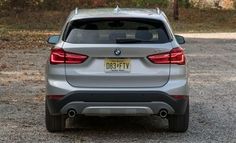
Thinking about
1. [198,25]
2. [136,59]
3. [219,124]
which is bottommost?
[198,25]

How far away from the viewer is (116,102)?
693 cm

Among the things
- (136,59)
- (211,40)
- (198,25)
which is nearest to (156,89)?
(136,59)

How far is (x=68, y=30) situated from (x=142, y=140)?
5.72ft

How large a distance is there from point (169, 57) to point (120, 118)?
6.77 ft

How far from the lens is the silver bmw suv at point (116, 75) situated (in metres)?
6.94

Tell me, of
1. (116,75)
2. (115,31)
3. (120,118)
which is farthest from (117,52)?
(120,118)

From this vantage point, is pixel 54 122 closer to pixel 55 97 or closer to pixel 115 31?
pixel 55 97

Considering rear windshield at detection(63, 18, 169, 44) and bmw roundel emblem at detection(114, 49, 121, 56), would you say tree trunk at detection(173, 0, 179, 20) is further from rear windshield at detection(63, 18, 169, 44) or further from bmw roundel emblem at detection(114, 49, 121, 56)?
bmw roundel emblem at detection(114, 49, 121, 56)

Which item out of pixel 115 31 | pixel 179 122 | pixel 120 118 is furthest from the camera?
pixel 120 118

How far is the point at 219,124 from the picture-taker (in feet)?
27.1

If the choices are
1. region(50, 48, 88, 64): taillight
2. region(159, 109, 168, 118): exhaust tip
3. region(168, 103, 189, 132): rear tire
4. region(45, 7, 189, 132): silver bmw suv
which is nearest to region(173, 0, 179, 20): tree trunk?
→ region(168, 103, 189, 132): rear tire

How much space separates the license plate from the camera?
6953 mm

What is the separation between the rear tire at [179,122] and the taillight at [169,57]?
80cm

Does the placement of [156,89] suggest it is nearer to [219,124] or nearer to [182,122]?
[182,122]
